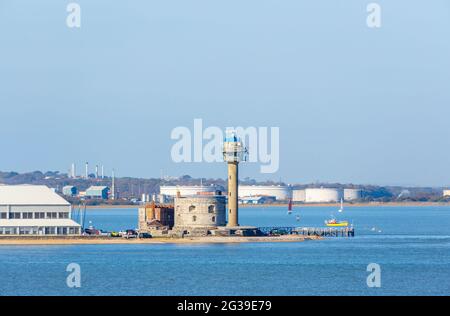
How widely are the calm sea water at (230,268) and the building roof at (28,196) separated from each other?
245 inches

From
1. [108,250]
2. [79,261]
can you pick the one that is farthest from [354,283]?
[108,250]

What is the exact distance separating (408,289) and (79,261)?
34.3 meters

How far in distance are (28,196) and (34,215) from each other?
2.53 meters

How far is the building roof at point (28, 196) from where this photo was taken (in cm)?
12825

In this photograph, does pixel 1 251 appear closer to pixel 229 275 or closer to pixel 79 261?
pixel 79 261

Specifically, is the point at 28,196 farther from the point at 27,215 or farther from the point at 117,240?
the point at 117,240

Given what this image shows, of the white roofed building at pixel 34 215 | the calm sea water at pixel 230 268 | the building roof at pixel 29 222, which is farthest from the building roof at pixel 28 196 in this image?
the calm sea water at pixel 230 268

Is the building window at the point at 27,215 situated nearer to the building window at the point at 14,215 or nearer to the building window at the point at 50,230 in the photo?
the building window at the point at 14,215

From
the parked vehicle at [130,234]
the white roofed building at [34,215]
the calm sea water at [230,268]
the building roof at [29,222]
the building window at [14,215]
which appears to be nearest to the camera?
the calm sea water at [230,268]

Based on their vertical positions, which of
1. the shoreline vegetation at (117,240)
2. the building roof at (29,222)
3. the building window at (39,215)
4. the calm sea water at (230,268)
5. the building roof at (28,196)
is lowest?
the calm sea water at (230,268)

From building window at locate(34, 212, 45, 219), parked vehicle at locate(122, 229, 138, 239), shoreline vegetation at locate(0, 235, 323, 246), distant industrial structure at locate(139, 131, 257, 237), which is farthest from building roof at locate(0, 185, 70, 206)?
distant industrial structure at locate(139, 131, 257, 237)

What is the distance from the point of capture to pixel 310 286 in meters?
85.7

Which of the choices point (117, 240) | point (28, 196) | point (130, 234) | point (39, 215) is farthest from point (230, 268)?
point (28, 196)

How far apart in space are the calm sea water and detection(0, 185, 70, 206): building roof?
245 inches
